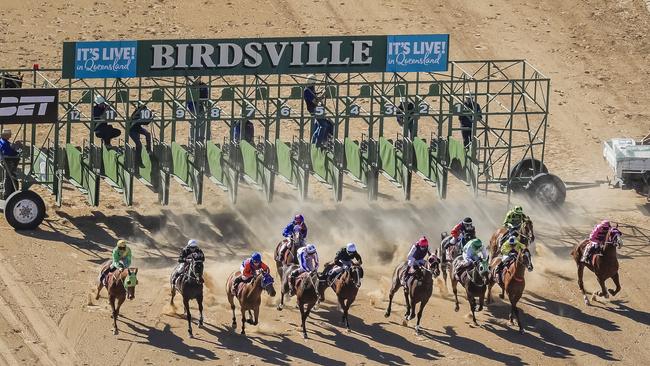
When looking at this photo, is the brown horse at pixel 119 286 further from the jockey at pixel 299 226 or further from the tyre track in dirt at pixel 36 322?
the jockey at pixel 299 226

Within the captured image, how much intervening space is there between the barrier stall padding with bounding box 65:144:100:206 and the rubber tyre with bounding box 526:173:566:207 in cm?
1038

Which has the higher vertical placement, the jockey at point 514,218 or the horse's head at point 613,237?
the jockey at point 514,218

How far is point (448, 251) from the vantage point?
131 feet

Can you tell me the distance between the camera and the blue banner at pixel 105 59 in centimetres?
4197

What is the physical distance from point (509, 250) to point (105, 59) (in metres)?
10.1

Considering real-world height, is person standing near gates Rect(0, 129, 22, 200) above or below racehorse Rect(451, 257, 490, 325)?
above

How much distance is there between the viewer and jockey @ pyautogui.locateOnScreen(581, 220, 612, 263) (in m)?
39.7

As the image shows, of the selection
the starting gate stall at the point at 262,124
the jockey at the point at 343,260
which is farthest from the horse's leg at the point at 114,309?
the starting gate stall at the point at 262,124

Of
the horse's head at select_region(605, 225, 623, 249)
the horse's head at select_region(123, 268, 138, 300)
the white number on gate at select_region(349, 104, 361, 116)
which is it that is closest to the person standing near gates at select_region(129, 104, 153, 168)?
the white number on gate at select_region(349, 104, 361, 116)

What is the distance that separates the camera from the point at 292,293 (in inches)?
1501

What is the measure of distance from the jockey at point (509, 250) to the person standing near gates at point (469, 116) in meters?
6.12

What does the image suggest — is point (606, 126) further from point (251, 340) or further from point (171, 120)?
point (251, 340)

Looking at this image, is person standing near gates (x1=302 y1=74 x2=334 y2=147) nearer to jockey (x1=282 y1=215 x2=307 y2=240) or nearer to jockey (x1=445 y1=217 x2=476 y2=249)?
jockey (x1=282 y1=215 x2=307 y2=240)

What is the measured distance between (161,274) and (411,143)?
25.4ft
